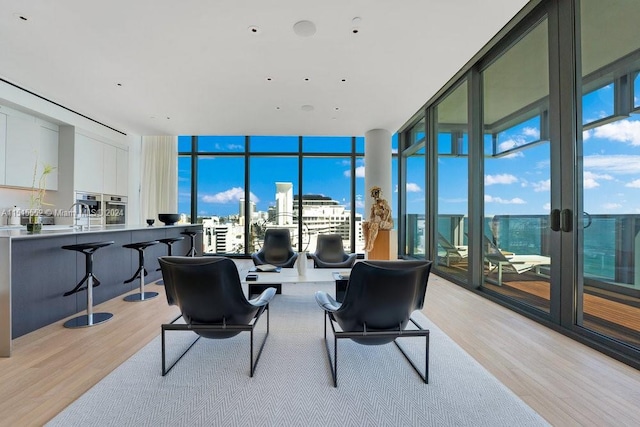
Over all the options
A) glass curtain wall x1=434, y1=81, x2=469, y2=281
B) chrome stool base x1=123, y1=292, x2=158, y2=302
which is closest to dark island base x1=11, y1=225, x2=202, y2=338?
chrome stool base x1=123, y1=292, x2=158, y2=302

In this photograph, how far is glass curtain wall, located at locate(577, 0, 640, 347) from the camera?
91.7 inches

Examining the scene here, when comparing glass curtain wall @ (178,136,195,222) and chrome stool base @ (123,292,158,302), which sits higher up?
glass curtain wall @ (178,136,195,222)

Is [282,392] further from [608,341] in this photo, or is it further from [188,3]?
[188,3]

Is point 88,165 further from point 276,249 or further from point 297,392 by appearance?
point 297,392

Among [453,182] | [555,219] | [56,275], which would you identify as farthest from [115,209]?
[555,219]

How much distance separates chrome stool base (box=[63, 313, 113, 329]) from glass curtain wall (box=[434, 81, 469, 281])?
4.83 meters

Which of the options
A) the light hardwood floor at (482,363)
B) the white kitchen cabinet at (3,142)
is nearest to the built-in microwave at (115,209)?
the white kitchen cabinet at (3,142)

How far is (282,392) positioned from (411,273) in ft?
3.64

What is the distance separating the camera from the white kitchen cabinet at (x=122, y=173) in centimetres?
647

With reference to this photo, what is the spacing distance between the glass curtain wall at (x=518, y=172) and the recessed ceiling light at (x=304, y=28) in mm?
2499

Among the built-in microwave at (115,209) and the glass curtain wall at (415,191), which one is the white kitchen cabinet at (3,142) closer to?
the built-in microwave at (115,209)

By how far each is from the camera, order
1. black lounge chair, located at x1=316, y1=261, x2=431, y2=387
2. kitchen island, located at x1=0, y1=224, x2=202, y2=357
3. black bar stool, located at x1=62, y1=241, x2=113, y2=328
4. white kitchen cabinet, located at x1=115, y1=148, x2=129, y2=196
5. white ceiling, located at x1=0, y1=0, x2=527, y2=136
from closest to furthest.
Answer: black lounge chair, located at x1=316, y1=261, x2=431, y2=387 → kitchen island, located at x1=0, y1=224, x2=202, y2=357 → white ceiling, located at x1=0, y1=0, x2=527, y2=136 → black bar stool, located at x1=62, y1=241, x2=113, y2=328 → white kitchen cabinet, located at x1=115, y1=148, x2=129, y2=196

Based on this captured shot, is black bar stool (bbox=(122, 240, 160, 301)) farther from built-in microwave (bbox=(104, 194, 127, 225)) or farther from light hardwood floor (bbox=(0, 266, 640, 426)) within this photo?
built-in microwave (bbox=(104, 194, 127, 225))

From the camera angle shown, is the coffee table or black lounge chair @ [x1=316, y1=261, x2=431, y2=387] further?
the coffee table
